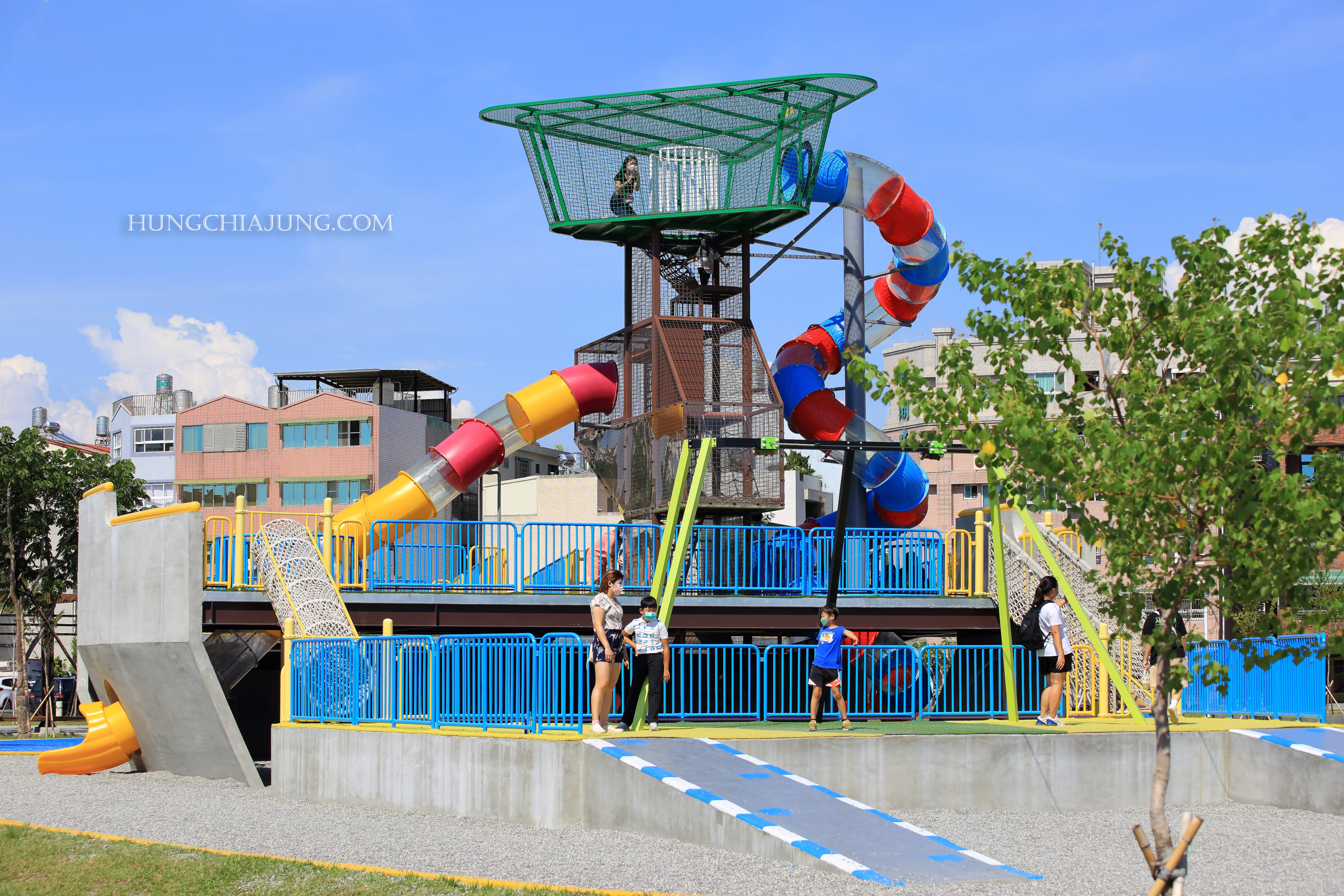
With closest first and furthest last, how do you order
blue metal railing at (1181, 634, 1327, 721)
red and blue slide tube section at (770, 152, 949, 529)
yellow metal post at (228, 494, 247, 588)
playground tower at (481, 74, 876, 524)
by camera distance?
1. blue metal railing at (1181, 634, 1327, 721)
2. yellow metal post at (228, 494, 247, 588)
3. playground tower at (481, 74, 876, 524)
4. red and blue slide tube section at (770, 152, 949, 529)

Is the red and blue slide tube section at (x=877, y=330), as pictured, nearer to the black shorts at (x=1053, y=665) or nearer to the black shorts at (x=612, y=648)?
the black shorts at (x=1053, y=665)

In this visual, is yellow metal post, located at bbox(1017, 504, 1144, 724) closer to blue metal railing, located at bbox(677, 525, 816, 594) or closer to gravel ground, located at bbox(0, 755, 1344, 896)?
gravel ground, located at bbox(0, 755, 1344, 896)

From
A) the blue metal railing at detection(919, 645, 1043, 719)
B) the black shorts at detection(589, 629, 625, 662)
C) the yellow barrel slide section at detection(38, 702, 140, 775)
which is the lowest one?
the yellow barrel slide section at detection(38, 702, 140, 775)

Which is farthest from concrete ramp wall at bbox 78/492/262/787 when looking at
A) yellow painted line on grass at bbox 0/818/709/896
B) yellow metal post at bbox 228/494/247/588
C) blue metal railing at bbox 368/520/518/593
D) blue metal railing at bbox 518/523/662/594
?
yellow painted line on grass at bbox 0/818/709/896

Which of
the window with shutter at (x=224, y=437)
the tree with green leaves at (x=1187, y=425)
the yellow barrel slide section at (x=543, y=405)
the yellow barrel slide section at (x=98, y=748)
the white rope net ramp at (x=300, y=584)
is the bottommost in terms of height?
the yellow barrel slide section at (x=98, y=748)

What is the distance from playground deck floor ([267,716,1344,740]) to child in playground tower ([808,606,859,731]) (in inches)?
10.7

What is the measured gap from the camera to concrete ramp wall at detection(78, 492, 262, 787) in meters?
18.0

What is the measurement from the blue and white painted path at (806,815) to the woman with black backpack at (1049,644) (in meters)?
4.35

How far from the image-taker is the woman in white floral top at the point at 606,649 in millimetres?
14227

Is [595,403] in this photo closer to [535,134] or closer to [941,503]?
[535,134]

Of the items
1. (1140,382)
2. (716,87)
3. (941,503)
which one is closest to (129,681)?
(716,87)

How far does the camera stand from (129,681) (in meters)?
19.7

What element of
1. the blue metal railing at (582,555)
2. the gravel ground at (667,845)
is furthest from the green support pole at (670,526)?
the gravel ground at (667,845)

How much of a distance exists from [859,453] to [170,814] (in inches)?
545
